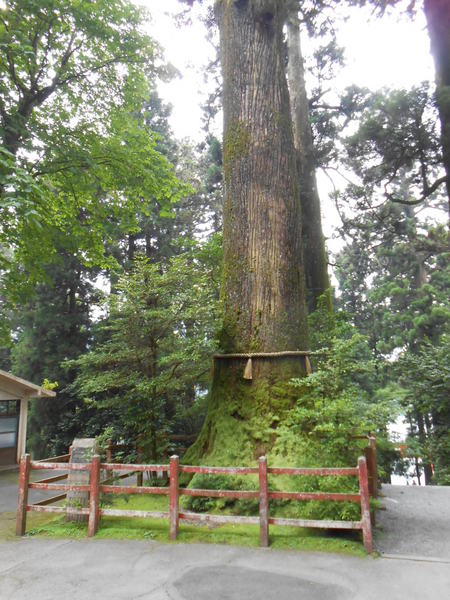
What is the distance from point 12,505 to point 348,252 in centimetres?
2600

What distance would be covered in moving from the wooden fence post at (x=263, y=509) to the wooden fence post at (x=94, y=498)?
205 cm

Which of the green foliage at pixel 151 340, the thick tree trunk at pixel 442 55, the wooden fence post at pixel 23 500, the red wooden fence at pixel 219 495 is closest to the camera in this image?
the red wooden fence at pixel 219 495

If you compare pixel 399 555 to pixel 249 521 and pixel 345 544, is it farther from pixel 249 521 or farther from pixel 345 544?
pixel 249 521

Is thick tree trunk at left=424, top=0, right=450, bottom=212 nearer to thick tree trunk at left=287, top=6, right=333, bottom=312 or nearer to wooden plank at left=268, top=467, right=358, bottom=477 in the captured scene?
thick tree trunk at left=287, top=6, right=333, bottom=312

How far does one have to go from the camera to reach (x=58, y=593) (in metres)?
3.62

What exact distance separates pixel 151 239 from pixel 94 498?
1550cm

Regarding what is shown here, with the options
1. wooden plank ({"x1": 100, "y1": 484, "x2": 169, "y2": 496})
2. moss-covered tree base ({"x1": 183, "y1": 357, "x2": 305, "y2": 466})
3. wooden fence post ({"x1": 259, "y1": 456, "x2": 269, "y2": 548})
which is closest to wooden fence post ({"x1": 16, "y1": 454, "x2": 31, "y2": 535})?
wooden plank ({"x1": 100, "y1": 484, "x2": 169, "y2": 496})

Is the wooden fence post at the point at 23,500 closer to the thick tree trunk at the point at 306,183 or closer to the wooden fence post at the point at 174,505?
the wooden fence post at the point at 174,505

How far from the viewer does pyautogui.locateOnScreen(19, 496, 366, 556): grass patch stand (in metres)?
4.53

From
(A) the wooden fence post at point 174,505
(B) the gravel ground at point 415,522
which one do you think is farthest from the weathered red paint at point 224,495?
(B) the gravel ground at point 415,522

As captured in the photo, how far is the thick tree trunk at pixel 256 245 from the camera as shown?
244 inches

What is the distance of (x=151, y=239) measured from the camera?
773 inches

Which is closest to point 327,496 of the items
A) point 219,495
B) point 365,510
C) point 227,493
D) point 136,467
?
point 365,510

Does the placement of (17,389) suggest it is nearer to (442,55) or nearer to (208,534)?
(208,534)
